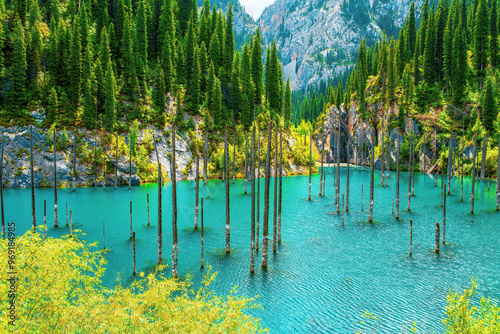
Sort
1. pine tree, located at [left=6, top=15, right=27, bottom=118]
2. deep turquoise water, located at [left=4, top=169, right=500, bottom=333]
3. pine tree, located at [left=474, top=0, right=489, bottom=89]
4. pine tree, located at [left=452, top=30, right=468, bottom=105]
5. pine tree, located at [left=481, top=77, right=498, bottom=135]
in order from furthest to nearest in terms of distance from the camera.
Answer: pine tree, located at [left=474, top=0, right=489, bottom=89]
pine tree, located at [left=452, top=30, right=468, bottom=105]
pine tree, located at [left=481, top=77, right=498, bottom=135]
pine tree, located at [left=6, top=15, right=27, bottom=118]
deep turquoise water, located at [left=4, top=169, right=500, bottom=333]

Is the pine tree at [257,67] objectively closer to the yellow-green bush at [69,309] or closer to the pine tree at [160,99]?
the pine tree at [160,99]

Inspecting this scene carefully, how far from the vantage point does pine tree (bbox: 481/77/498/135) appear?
90.8 meters

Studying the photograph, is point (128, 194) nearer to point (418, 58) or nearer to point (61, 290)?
point (61, 290)

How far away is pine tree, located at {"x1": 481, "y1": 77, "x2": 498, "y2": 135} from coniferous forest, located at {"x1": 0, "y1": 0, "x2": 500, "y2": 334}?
316 millimetres

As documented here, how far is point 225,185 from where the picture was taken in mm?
75562

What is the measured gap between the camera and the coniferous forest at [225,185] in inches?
573

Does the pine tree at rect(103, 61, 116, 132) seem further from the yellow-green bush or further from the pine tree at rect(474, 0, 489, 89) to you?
the pine tree at rect(474, 0, 489, 89)

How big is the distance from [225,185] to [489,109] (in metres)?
80.3

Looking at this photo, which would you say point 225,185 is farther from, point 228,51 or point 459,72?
point 459,72

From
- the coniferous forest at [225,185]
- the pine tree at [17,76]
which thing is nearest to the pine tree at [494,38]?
the coniferous forest at [225,185]

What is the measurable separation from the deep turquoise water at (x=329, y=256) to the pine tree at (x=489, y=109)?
1731 inches

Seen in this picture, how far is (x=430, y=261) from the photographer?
31.4 metres

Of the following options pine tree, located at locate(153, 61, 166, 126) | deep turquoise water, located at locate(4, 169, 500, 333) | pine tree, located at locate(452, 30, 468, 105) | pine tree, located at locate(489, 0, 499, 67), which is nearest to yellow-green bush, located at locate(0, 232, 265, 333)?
deep turquoise water, located at locate(4, 169, 500, 333)

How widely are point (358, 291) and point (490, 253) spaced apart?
18634 mm
